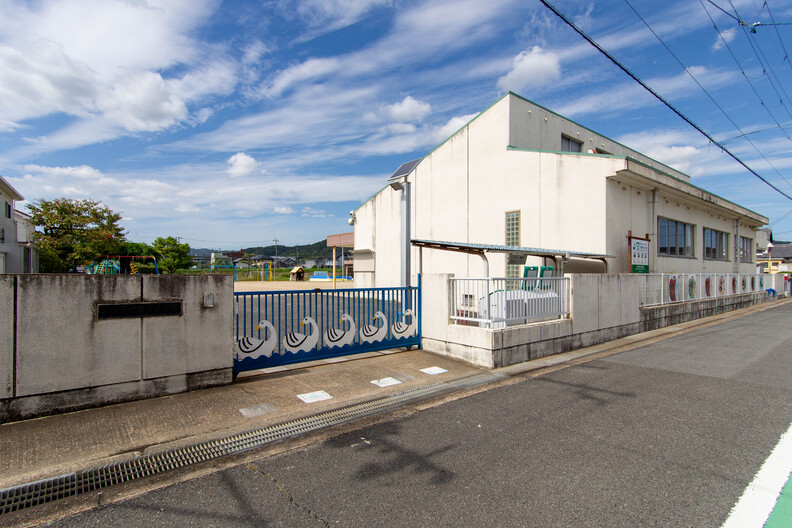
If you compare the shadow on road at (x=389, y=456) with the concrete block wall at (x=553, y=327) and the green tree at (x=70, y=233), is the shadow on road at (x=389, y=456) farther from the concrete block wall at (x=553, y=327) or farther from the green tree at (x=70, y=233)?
the green tree at (x=70, y=233)

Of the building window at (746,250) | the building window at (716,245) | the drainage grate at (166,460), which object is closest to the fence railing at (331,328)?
the drainage grate at (166,460)

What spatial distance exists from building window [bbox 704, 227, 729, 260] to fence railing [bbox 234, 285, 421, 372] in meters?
18.8

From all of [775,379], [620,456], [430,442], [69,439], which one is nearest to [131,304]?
[69,439]

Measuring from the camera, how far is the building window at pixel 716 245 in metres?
19.8

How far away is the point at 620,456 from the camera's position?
12.2 feet

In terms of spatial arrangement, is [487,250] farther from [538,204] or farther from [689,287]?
[689,287]

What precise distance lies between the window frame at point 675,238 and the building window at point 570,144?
4619 mm

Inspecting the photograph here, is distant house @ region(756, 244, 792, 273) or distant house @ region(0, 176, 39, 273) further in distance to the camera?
distant house @ region(756, 244, 792, 273)

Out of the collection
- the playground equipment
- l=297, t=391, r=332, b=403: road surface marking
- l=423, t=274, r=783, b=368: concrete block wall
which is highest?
the playground equipment

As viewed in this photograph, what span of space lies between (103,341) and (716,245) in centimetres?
2597

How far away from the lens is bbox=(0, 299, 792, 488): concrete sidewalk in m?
3.64

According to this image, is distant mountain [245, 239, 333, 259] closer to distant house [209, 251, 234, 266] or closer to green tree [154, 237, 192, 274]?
distant house [209, 251, 234, 266]

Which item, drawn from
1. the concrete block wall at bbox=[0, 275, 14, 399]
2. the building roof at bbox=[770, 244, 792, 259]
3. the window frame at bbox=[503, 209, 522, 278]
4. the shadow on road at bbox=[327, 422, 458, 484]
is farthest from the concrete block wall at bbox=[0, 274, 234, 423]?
the building roof at bbox=[770, 244, 792, 259]

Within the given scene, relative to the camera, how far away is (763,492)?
312cm
